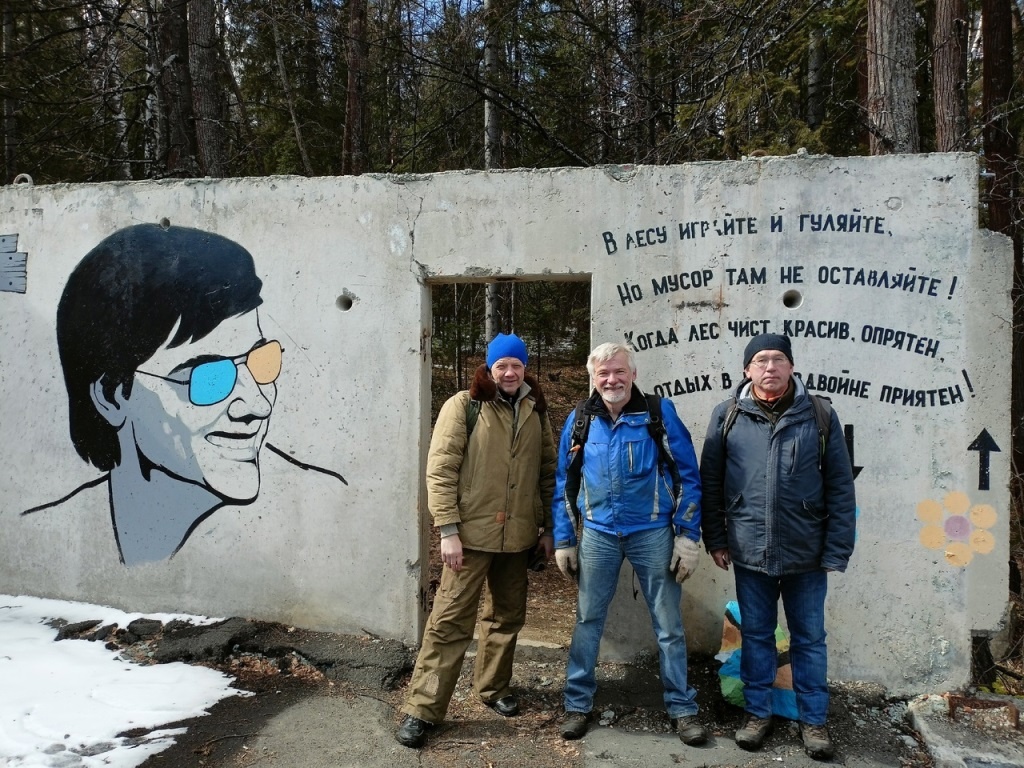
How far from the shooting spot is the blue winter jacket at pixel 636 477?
120 inches

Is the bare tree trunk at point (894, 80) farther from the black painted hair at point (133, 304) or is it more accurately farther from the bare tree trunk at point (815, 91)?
the black painted hair at point (133, 304)

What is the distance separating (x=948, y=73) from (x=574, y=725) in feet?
22.6

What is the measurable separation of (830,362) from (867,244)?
2.05 feet

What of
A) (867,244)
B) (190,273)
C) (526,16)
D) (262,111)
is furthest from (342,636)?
(262,111)

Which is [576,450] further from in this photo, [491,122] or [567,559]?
[491,122]

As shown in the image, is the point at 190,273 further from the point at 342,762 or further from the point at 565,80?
the point at 565,80

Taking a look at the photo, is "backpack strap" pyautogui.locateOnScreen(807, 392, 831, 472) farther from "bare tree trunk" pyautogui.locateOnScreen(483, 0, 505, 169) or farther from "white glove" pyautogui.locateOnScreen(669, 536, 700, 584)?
"bare tree trunk" pyautogui.locateOnScreen(483, 0, 505, 169)

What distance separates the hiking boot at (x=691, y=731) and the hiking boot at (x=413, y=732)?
1.14 m

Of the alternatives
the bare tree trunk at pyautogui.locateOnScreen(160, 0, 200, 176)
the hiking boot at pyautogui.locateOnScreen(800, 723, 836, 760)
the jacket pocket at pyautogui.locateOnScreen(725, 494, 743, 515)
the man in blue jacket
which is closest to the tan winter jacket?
the man in blue jacket

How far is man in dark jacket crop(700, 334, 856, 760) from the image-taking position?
115 inches

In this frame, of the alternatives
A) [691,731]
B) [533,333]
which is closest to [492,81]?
[533,333]

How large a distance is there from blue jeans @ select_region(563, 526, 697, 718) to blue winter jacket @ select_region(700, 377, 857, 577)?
36 cm

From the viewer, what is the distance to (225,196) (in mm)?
4297

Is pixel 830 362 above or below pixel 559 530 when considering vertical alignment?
above
